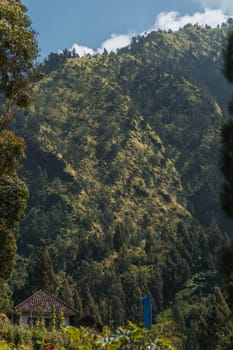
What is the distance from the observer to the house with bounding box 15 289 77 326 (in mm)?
48938

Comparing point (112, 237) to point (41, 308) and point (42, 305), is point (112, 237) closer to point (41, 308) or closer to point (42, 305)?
point (42, 305)

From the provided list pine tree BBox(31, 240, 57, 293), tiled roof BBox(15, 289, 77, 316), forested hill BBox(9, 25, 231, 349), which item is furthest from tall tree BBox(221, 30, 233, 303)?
pine tree BBox(31, 240, 57, 293)

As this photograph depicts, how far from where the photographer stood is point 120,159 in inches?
7726

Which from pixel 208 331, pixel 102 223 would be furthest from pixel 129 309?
pixel 102 223

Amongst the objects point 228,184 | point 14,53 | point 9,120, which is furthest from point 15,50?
point 228,184

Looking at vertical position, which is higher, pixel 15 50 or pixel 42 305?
pixel 15 50

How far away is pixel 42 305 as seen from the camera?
49.7m

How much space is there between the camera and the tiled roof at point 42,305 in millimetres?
49000

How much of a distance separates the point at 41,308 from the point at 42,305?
2.48ft

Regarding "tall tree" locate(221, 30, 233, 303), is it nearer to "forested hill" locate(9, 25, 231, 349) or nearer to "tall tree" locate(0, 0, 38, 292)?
"tall tree" locate(0, 0, 38, 292)

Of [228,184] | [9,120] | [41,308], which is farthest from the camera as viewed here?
[41,308]

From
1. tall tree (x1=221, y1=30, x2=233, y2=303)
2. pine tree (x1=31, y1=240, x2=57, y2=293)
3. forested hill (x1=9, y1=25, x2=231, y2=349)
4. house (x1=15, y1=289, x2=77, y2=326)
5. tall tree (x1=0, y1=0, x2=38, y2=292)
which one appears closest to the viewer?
tall tree (x1=221, y1=30, x2=233, y2=303)

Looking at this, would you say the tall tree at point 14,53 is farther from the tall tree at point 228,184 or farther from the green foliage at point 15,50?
the tall tree at point 228,184

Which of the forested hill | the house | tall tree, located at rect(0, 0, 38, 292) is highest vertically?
the forested hill
